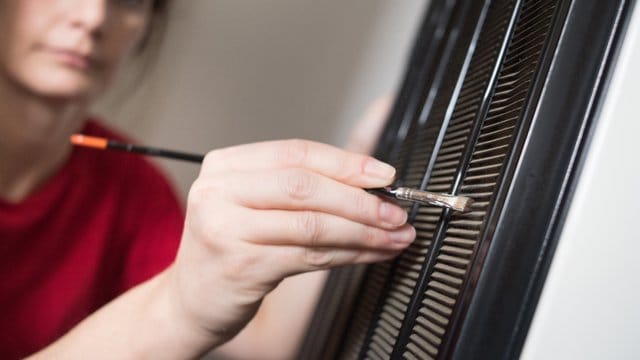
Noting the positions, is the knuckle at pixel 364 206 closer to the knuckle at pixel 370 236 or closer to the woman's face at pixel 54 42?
the knuckle at pixel 370 236

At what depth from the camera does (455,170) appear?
1.16 ft

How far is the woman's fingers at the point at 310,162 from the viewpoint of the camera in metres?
0.34

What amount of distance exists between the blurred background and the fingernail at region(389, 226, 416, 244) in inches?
22.0

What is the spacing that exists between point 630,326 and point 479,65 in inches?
8.0

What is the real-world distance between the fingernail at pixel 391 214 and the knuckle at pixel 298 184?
42 millimetres

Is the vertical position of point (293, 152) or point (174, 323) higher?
point (293, 152)

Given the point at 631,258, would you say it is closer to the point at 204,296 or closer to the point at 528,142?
the point at 528,142

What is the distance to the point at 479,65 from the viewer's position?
1.31ft

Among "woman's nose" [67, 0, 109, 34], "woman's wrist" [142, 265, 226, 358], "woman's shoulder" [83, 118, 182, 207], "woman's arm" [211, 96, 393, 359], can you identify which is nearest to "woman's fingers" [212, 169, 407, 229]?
"woman's wrist" [142, 265, 226, 358]

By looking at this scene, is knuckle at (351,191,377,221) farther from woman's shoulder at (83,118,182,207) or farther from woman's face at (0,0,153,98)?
woman's shoulder at (83,118,182,207)

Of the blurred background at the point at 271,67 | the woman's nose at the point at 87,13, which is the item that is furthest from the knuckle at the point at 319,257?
the blurred background at the point at 271,67

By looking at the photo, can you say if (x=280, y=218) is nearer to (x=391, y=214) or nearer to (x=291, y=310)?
(x=391, y=214)

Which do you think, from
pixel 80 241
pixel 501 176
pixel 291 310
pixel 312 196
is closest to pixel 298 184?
pixel 312 196

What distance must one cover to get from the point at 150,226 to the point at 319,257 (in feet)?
1.79
